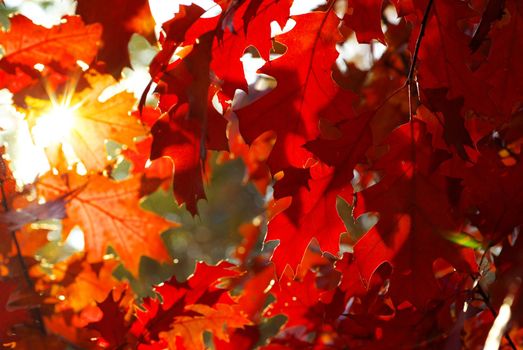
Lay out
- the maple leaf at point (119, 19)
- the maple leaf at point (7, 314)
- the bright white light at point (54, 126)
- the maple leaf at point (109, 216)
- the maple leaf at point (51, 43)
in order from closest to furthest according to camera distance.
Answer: the maple leaf at point (119, 19) → the maple leaf at point (7, 314) → the maple leaf at point (51, 43) → the bright white light at point (54, 126) → the maple leaf at point (109, 216)

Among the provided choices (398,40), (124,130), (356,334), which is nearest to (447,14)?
(356,334)

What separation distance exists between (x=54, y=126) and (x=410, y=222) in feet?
2.93

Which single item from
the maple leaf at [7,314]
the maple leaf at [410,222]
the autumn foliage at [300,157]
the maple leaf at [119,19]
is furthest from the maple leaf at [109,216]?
the maple leaf at [410,222]

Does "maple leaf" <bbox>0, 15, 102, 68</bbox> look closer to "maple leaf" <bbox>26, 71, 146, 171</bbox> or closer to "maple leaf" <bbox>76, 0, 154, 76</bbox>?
"maple leaf" <bbox>26, 71, 146, 171</bbox>

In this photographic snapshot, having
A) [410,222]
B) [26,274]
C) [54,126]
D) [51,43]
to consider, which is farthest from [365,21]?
[26,274]

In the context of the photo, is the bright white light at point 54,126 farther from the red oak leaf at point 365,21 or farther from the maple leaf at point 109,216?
the red oak leaf at point 365,21

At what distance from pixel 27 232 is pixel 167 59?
0.90 m

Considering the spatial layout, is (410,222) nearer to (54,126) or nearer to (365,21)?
(365,21)

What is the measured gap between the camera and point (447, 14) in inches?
45.6

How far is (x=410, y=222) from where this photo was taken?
46.3 inches

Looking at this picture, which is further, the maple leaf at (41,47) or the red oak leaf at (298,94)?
the maple leaf at (41,47)

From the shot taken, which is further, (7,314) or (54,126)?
(54,126)

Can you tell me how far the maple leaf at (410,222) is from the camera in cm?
115

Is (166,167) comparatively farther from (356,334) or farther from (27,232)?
(356,334)
